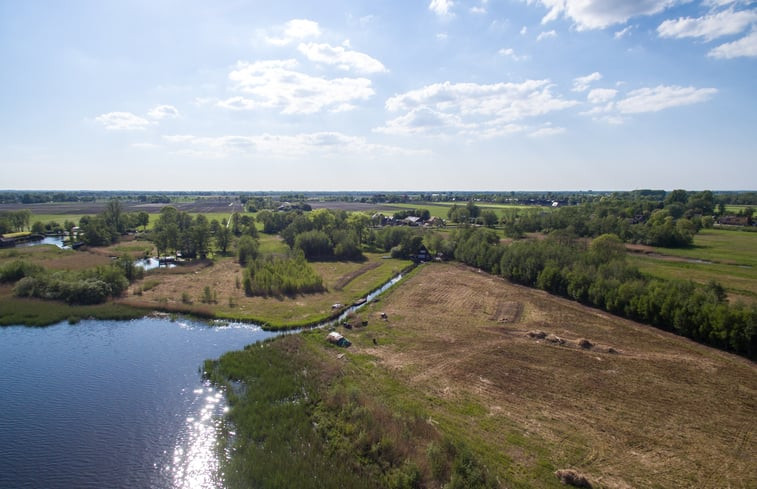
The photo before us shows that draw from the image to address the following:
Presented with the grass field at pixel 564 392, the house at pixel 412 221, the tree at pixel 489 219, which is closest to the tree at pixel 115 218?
the house at pixel 412 221

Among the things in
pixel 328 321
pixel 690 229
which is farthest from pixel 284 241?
pixel 690 229

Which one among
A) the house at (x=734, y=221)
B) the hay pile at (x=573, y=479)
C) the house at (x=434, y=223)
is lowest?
the hay pile at (x=573, y=479)

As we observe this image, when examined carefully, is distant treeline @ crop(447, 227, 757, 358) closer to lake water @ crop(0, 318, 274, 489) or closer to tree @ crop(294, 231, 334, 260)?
tree @ crop(294, 231, 334, 260)

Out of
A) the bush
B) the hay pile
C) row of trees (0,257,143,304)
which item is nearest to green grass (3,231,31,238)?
the bush

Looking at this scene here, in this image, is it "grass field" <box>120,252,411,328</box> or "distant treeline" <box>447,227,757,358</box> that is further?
"grass field" <box>120,252,411,328</box>

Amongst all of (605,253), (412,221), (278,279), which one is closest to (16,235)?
(278,279)

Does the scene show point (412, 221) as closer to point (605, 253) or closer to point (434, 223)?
point (434, 223)

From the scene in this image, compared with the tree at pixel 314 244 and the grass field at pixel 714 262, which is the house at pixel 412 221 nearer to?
the tree at pixel 314 244
